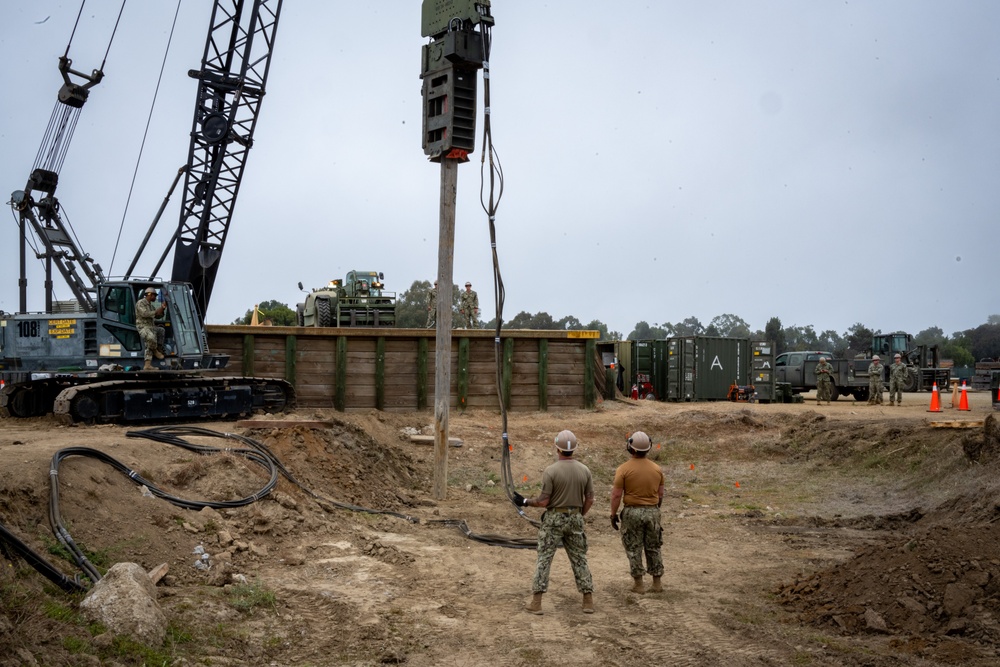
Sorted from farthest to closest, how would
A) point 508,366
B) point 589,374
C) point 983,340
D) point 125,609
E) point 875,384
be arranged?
point 983,340, point 875,384, point 589,374, point 508,366, point 125,609

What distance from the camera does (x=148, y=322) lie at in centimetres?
1652

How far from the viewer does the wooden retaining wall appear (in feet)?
68.8

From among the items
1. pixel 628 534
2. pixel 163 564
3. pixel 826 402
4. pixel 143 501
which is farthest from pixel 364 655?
pixel 826 402

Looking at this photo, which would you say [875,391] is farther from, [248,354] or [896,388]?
[248,354]

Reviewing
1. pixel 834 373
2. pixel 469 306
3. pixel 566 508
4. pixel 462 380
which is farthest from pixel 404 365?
pixel 834 373

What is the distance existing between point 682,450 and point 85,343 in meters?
12.5

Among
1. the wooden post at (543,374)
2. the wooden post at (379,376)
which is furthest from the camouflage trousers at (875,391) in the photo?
the wooden post at (379,376)

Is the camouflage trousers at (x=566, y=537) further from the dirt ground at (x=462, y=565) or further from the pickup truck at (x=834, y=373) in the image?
the pickup truck at (x=834, y=373)

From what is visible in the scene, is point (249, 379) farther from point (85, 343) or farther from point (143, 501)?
point (143, 501)

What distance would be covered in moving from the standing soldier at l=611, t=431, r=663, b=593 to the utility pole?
14.7ft

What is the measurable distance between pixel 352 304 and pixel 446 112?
16598mm

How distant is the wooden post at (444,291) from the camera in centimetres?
1275

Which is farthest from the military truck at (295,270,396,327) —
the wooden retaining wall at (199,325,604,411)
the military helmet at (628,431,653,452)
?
the military helmet at (628,431,653,452)

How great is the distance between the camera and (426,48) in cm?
1265
